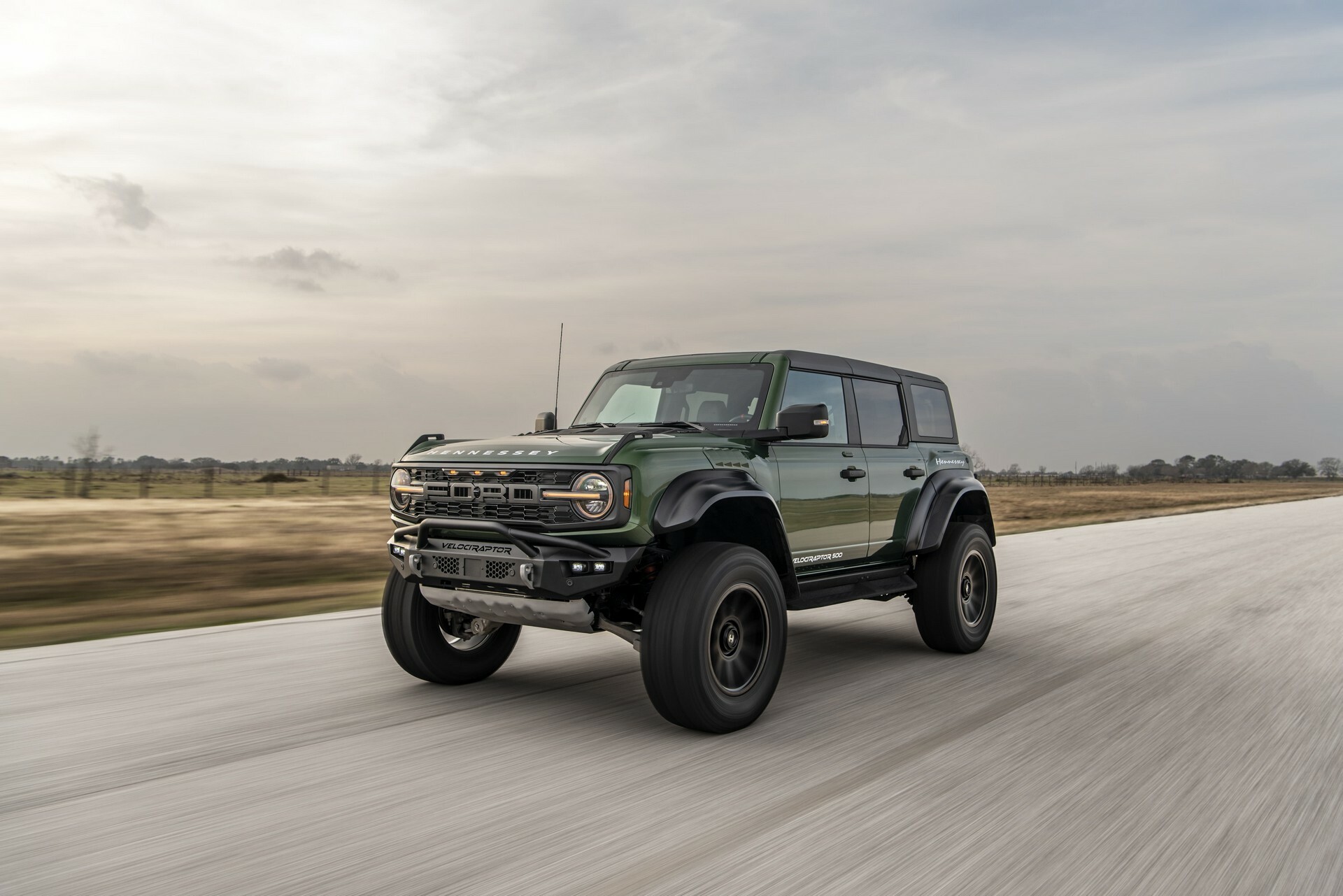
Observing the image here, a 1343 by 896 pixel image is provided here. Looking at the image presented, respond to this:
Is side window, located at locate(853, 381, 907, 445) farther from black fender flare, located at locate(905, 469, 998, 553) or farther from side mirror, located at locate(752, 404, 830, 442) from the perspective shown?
side mirror, located at locate(752, 404, 830, 442)

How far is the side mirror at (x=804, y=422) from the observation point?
568 centimetres

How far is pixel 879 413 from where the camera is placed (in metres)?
7.38

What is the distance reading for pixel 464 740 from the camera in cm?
499

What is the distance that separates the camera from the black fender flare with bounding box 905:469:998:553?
732cm

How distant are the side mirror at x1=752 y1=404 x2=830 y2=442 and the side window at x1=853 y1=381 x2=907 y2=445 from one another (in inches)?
54.3

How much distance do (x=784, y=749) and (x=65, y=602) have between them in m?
9.45

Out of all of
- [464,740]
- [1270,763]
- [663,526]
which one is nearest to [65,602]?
[464,740]

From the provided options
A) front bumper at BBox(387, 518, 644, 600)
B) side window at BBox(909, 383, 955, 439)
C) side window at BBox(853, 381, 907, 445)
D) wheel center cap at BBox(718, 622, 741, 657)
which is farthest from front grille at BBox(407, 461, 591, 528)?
side window at BBox(909, 383, 955, 439)

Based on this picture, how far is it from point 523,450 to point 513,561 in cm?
66

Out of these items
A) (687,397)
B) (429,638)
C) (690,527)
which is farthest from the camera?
(687,397)

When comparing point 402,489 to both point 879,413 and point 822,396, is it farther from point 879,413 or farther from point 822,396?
point 879,413

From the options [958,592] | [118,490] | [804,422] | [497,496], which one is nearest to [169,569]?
[497,496]

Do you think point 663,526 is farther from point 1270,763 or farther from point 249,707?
point 1270,763

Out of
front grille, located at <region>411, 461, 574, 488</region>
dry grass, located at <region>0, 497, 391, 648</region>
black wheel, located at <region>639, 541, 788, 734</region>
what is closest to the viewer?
black wheel, located at <region>639, 541, 788, 734</region>
